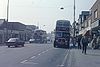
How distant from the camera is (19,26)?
137250 millimetres

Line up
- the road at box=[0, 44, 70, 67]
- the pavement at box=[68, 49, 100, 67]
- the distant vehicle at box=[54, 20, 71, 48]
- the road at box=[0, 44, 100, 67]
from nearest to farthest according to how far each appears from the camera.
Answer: the road at box=[0, 44, 70, 67] → the road at box=[0, 44, 100, 67] → the pavement at box=[68, 49, 100, 67] → the distant vehicle at box=[54, 20, 71, 48]

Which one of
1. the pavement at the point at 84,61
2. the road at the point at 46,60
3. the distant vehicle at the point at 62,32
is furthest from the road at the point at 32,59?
the distant vehicle at the point at 62,32

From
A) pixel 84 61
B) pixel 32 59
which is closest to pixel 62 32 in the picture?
pixel 32 59

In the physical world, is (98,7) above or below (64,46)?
above

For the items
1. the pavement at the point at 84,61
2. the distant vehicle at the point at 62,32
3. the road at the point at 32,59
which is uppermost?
the distant vehicle at the point at 62,32

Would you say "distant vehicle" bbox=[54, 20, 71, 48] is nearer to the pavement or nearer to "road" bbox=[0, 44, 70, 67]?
"road" bbox=[0, 44, 70, 67]

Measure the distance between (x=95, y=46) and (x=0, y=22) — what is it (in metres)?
73.1

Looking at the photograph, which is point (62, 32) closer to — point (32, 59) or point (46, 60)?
point (32, 59)

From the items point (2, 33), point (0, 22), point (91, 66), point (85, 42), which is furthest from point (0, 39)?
point (91, 66)

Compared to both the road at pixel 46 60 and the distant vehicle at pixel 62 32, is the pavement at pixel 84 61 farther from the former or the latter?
the distant vehicle at pixel 62 32

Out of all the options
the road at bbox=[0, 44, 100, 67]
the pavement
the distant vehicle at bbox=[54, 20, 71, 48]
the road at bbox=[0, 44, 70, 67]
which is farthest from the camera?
the distant vehicle at bbox=[54, 20, 71, 48]

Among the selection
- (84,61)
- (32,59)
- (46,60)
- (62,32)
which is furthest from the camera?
(62,32)

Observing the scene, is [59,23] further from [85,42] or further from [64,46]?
[85,42]

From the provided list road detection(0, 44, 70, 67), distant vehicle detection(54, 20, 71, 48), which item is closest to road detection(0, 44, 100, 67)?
road detection(0, 44, 70, 67)
